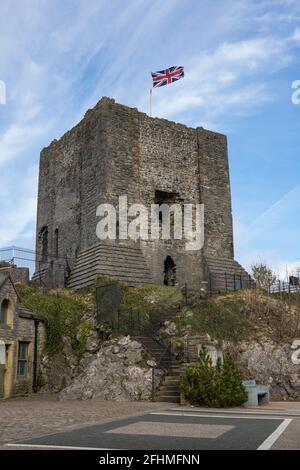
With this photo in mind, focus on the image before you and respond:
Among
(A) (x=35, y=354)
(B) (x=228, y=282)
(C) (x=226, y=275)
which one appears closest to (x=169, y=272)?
(C) (x=226, y=275)

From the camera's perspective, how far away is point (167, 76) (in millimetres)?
29594

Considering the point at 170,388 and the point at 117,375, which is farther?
the point at 117,375

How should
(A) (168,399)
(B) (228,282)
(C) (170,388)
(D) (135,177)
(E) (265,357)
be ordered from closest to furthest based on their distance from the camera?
(A) (168,399) → (C) (170,388) → (E) (265,357) → (D) (135,177) → (B) (228,282)

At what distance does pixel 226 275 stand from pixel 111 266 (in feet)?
24.0

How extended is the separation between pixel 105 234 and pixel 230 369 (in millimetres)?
12910

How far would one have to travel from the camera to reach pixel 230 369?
15.2 metres

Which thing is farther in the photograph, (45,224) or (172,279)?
(45,224)

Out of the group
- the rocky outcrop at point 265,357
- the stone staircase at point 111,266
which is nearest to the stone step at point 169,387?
the rocky outcrop at point 265,357

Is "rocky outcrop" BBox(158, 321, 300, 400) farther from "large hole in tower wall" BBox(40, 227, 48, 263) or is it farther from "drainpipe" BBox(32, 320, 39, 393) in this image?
"large hole in tower wall" BBox(40, 227, 48, 263)

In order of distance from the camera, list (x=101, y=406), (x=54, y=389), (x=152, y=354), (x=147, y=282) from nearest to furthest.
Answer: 1. (x=101, y=406)
2. (x=152, y=354)
3. (x=54, y=389)
4. (x=147, y=282)

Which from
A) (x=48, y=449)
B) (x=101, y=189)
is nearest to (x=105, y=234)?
(x=101, y=189)

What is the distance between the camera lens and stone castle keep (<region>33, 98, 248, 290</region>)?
2708 centimetres

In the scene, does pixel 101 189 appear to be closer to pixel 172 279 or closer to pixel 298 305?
pixel 172 279

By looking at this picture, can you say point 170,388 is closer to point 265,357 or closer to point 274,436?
point 265,357
